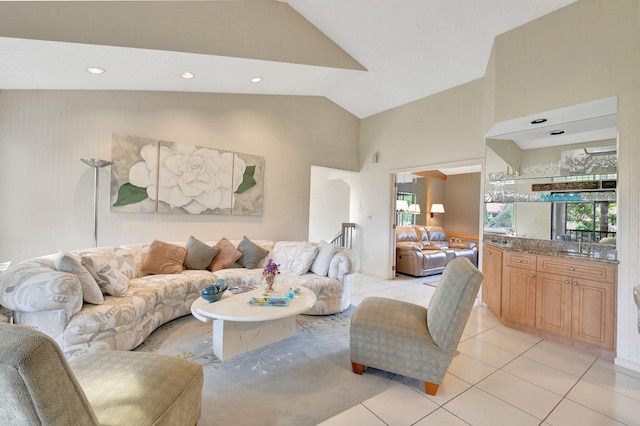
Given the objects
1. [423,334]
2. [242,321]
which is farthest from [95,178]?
A: [423,334]

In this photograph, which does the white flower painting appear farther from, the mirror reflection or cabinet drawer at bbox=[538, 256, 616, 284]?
cabinet drawer at bbox=[538, 256, 616, 284]

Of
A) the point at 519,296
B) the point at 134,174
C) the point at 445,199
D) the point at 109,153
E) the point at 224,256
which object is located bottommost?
the point at 519,296

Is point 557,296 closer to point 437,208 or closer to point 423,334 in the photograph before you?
point 423,334

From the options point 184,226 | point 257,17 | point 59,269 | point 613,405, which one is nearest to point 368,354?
point 613,405

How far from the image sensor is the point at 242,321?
2062mm

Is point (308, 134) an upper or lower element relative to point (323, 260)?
upper

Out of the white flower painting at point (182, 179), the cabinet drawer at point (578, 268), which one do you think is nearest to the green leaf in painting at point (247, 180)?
the white flower painting at point (182, 179)

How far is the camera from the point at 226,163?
434 cm

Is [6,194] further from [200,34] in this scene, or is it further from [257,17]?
[257,17]

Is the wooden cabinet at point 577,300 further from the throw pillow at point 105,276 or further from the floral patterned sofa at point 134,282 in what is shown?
the throw pillow at point 105,276

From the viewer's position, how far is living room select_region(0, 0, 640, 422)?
8.27 ft

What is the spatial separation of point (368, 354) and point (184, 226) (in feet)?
10.3

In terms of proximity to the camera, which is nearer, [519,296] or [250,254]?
[519,296]

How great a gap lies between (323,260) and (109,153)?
300cm
